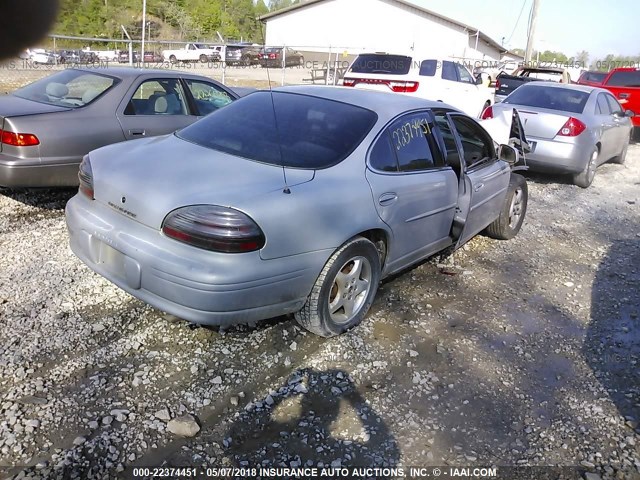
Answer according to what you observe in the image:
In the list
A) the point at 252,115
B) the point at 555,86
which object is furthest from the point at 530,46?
the point at 252,115

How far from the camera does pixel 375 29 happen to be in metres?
45.8

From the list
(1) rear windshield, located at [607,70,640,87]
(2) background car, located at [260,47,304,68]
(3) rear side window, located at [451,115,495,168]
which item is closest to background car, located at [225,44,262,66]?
(2) background car, located at [260,47,304,68]

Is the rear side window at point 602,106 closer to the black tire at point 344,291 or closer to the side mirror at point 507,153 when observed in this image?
the side mirror at point 507,153

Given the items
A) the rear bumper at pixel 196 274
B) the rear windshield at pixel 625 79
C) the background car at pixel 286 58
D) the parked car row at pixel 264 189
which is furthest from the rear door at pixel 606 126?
the background car at pixel 286 58

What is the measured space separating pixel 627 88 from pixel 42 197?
45.0 feet

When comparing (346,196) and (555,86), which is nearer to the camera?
(346,196)

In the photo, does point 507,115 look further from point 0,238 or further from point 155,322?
point 0,238

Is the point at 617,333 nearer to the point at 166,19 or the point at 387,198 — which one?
the point at 387,198

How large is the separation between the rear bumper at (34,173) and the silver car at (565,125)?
529 centimetres

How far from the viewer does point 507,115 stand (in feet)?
22.1

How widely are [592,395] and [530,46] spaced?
2578 centimetres

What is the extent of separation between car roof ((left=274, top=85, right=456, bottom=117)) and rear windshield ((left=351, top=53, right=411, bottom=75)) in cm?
813

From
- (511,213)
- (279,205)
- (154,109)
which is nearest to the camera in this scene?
(279,205)

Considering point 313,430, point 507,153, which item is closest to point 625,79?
point 507,153
